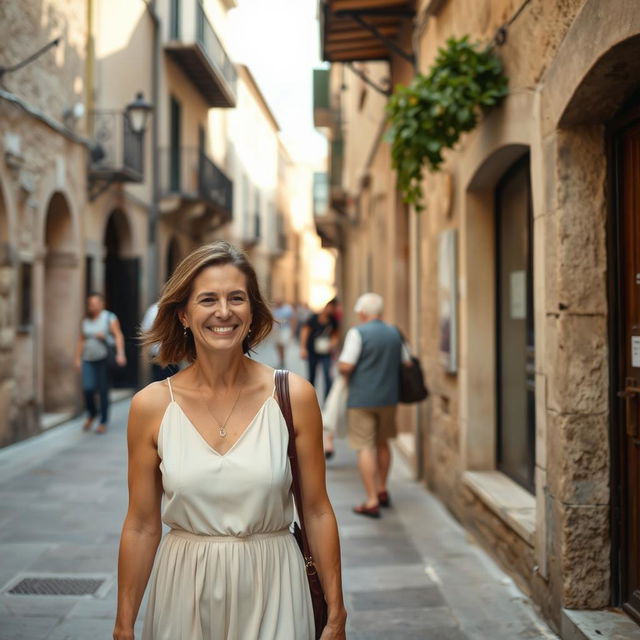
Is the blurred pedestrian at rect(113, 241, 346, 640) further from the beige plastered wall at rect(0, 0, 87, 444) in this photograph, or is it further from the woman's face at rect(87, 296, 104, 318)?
the woman's face at rect(87, 296, 104, 318)

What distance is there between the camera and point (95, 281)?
1293cm

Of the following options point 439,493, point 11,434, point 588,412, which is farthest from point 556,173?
point 11,434

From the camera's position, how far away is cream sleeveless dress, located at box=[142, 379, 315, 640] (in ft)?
6.90

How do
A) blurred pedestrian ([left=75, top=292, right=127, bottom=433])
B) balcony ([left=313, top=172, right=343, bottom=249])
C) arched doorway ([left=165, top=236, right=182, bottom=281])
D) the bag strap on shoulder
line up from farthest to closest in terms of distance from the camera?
1. balcony ([left=313, top=172, right=343, bottom=249])
2. arched doorway ([left=165, top=236, right=182, bottom=281])
3. blurred pedestrian ([left=75, top=292, right=127, bottom=433])
4. the bag strap on shoulder

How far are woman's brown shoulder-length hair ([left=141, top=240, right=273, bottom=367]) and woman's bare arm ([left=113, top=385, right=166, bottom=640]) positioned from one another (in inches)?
8.3

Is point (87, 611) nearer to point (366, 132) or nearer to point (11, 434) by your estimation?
point (11, 434)

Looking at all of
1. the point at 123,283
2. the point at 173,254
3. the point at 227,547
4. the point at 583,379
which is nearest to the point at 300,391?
the point at 227,547

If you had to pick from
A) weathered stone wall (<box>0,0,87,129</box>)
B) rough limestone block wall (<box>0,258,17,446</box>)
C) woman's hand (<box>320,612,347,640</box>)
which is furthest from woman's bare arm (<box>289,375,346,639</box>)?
weathered stone wall (<box>0,0,87,129</box>)

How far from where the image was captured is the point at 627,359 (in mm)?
3604

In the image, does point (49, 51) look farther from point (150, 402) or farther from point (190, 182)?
point (150, 402)

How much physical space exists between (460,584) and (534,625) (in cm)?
69

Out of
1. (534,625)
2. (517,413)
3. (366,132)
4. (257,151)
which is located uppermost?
(257,151)

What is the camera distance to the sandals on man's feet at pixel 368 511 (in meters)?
6.16

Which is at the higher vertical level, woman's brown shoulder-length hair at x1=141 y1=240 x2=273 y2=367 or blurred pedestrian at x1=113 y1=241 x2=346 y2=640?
woman's brown shoulder-length hair at x1=141 y1=240 x2=273 y2=367
